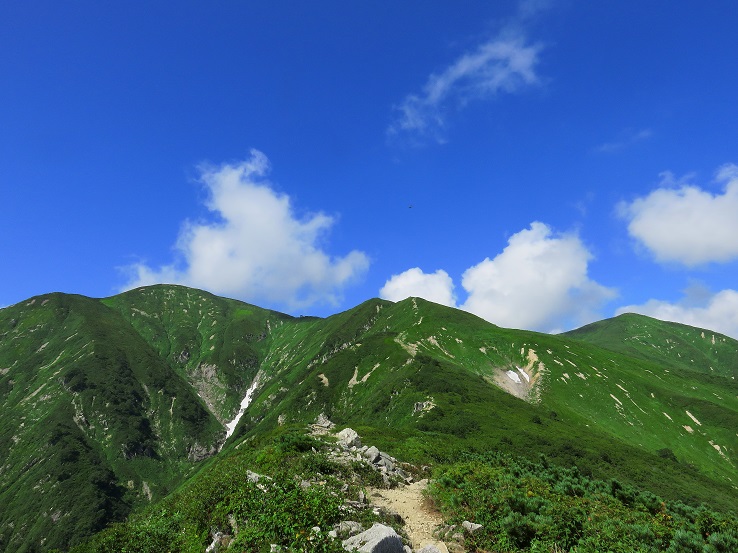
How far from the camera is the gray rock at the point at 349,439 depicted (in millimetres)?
42656

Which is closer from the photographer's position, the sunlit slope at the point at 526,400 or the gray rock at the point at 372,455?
the gray rock at the point at 372,455

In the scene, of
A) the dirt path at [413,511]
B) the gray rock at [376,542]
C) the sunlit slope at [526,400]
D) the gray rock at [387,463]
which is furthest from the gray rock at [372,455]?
the sunlit slope at [526,400]

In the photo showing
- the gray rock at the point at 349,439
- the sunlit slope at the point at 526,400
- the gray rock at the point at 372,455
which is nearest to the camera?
the gray rock at the point at 372,455

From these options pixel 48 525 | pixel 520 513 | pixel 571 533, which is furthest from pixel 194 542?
pixel 48 525

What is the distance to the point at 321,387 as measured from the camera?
16812cm

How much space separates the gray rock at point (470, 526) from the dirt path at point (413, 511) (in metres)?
1.51

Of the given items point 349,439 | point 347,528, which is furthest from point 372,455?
point 347,528

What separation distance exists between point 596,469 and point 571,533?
75.1m

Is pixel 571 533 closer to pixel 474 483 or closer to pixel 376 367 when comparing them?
pixel 474 483

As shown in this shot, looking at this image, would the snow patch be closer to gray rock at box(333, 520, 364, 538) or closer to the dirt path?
the dirt path

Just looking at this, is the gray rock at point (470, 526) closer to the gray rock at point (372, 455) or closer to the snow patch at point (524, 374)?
the gray rock at point (372, 455)

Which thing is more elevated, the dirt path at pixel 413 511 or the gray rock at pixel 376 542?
the gray rock at pixel 376 542

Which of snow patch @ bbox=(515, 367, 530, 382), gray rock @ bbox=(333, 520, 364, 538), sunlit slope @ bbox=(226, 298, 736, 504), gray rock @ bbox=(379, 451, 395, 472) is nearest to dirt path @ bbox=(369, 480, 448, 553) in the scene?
gray rock @ bbox=(333, 520, 364, 538)

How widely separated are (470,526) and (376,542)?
6267 millimetres
